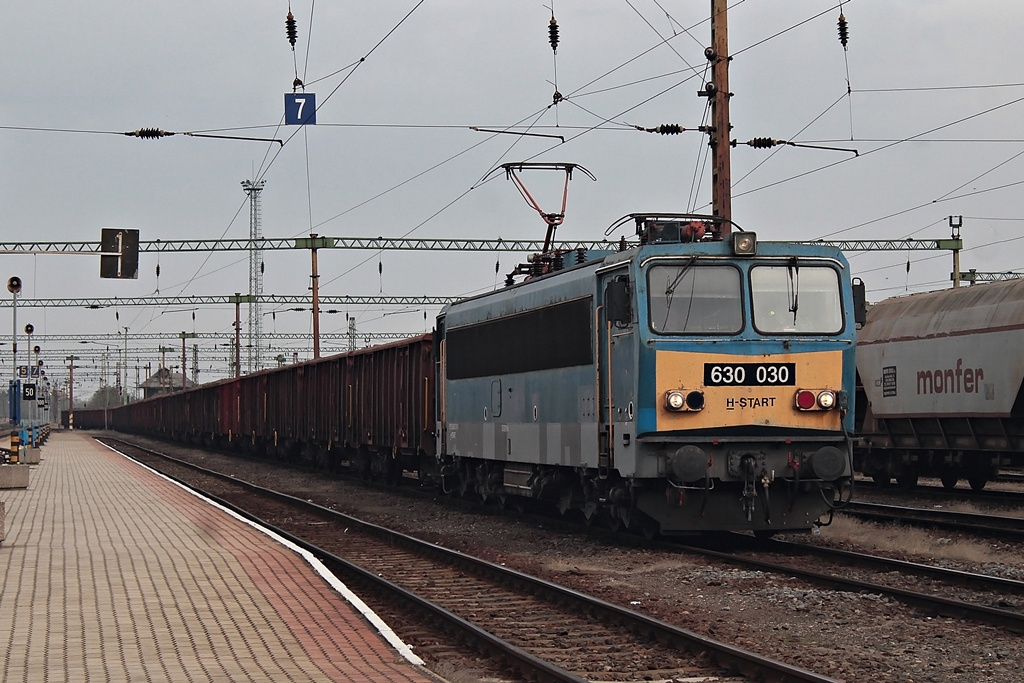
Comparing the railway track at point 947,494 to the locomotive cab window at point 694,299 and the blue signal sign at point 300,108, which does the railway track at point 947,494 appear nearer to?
the locomotive cab window at point 694,299

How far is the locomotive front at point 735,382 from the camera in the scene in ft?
44.7

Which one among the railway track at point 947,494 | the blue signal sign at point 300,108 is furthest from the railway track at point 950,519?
the blue signal sign at point 300,108

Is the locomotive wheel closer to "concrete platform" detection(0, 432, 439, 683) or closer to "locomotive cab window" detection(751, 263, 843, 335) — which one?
"locomotive cab window" detection(751, 263, 843, 335)

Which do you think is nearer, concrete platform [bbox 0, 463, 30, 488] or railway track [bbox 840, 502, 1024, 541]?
railway track [bbox 840, 502, 1024, 541]

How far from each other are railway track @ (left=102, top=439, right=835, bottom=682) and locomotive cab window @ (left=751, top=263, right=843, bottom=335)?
13.7 feet

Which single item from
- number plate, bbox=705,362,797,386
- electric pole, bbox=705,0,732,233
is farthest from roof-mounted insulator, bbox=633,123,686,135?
number plate, bbox=705,362,797,386

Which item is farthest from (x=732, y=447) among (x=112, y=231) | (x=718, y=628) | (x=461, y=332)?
(x=112, y=231)

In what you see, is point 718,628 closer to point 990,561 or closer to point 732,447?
point 732,447

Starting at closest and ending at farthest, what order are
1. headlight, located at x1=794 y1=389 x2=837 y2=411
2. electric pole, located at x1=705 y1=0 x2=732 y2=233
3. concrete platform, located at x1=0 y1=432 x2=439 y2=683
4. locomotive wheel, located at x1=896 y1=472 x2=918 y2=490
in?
concrete platform, located at x1=0 y1=432 x2=439 y2=683
headlight, located at x1=794 y1=389 x2=837 y2=411
electric pole, located at x1=705 y1=0 x2=732 y2=233
locomotive wheel, located at x1=896 y1=472 x2=918 y2=490

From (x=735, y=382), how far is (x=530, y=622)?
4.52m

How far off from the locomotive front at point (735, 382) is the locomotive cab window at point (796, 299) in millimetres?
11

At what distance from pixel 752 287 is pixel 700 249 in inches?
28.3

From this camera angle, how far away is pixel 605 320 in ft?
47.4

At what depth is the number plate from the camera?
13.8m
